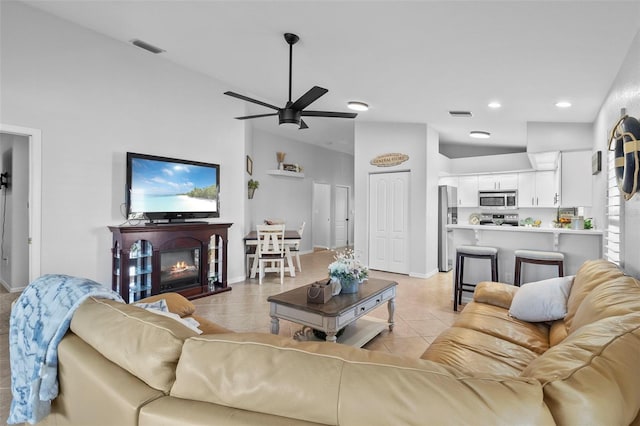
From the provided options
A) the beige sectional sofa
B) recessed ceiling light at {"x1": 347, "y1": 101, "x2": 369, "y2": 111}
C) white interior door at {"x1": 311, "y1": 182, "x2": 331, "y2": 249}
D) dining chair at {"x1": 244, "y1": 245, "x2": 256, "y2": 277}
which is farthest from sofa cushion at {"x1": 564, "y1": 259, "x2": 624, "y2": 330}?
white interior door at {"x1": 311, "y1": 182, "x2": 331, "y2": 249}

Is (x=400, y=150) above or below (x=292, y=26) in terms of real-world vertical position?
below

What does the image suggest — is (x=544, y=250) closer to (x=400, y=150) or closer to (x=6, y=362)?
(x=400, y=150)

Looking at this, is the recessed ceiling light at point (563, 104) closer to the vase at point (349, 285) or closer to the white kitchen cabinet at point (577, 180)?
the white kitchen cabinet at point (577, 180)

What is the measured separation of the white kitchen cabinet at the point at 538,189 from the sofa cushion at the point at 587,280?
4.59 meters

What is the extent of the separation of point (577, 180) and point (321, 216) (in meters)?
5.99

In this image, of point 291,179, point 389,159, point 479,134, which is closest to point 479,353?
point 389,159

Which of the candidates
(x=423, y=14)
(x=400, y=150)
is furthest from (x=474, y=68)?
(x=400, y=150)

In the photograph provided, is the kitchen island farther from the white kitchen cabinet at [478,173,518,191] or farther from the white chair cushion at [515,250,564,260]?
the white kitchen cabinet at [478,173,518,191]

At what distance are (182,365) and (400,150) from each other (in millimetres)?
5663

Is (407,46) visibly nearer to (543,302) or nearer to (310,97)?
(310,97)

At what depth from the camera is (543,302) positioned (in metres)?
2.32

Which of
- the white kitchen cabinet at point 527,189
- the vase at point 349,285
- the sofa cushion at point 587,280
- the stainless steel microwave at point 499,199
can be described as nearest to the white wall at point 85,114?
the vase at point 349,285

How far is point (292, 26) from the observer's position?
3.00 m

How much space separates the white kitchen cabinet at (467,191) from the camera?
7.02 m
